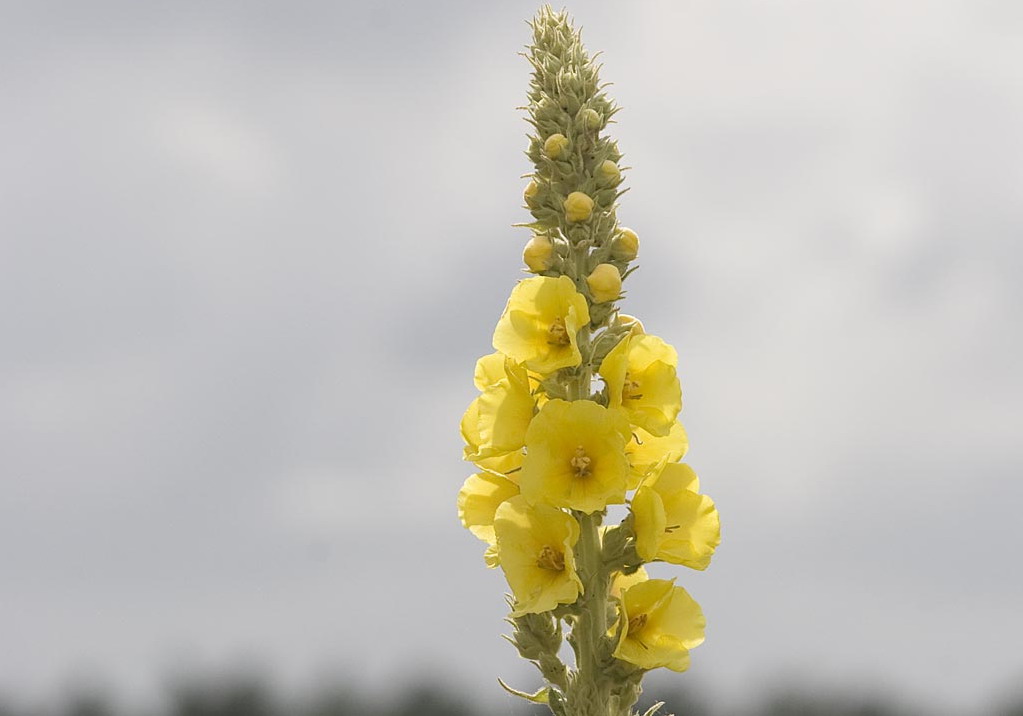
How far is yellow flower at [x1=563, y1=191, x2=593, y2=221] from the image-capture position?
7.09 m

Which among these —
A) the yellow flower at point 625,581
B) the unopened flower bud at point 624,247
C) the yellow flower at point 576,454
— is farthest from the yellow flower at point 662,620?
the unopened flower bud at point 624,247

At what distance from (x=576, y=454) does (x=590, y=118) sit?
2249 millimetres

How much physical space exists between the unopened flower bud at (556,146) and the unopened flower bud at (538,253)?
543mm

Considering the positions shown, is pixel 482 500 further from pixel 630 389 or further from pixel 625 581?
pixel 630 389

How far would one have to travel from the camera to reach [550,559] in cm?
670

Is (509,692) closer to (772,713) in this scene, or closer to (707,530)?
(707,530)

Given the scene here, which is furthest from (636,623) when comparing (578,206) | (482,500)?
(578,206)

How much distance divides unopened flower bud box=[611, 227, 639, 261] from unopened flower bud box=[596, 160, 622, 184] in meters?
0.36

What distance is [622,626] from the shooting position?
21.7 feet

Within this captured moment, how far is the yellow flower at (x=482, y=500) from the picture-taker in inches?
283

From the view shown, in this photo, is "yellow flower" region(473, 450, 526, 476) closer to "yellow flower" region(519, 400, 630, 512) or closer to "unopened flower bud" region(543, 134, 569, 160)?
"yellow flower" region(519, 400, 630, 512)

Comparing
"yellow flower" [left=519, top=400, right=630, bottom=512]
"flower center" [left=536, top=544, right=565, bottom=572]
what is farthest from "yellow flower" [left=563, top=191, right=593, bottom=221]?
"flower center" [left=536, top=544, right=565, bottom=572]

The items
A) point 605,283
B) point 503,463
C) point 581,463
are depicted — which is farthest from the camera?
point 503,463

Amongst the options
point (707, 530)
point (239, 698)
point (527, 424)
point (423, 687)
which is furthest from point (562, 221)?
point (239, 698)
